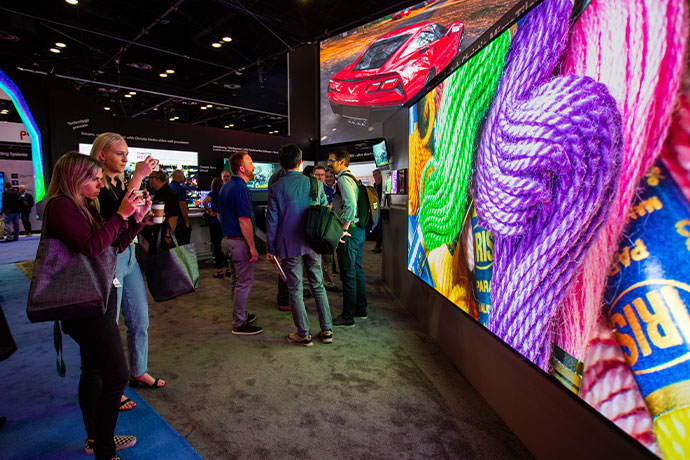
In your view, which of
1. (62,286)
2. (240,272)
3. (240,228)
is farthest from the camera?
(240,272)

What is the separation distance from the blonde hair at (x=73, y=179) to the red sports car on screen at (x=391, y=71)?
568cm

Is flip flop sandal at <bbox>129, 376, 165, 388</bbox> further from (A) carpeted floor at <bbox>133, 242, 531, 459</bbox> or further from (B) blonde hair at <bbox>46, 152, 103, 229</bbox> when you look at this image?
(B) blonde hair at <bbox>46, 152, 103, 229</bbox>

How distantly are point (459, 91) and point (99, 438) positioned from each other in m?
2.86

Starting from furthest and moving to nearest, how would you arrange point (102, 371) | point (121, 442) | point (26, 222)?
point (26, 222)
point (121, 442)
point (102, 371)

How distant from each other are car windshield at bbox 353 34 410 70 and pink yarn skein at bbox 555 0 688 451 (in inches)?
234

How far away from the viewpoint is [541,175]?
5.54ft

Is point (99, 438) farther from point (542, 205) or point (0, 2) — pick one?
point (0, 2)

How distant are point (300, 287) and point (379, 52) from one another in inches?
215

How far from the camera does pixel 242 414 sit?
2.35m

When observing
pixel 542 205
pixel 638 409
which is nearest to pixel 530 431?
pixel 638 409

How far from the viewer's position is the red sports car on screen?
20.4ft

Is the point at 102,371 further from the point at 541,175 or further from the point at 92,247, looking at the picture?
the point at 541,175

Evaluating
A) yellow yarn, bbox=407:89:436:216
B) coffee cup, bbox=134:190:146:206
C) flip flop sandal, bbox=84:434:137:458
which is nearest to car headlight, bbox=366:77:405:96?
yellow yarn, bbox=407:89:436:216

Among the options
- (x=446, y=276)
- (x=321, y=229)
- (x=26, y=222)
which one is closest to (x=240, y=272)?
(x=321, y=229)
